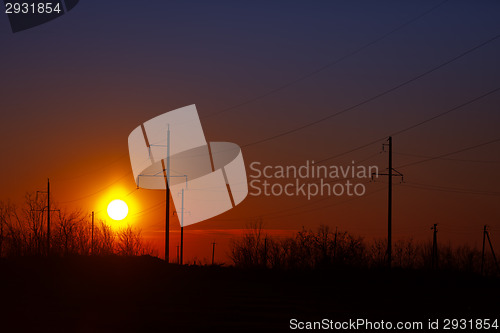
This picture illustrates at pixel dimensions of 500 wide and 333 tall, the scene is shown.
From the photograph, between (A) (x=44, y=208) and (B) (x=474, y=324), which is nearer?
(B) (x=474, y=324)

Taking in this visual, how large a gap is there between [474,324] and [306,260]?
35.1 m

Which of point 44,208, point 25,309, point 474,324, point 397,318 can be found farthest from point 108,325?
point 44,208

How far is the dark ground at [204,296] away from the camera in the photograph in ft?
64.5

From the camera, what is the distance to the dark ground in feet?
64.5

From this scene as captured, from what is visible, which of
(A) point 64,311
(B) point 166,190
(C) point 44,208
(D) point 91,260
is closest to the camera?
(A) point 64,311

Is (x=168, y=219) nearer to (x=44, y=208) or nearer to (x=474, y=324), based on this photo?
(x=44, y=208)

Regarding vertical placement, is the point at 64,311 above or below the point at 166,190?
below

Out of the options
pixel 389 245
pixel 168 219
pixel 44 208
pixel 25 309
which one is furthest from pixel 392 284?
pixel 44 208

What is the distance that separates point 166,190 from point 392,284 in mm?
16470

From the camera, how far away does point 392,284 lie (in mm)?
32969

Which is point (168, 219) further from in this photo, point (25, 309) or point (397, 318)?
point (397, 318)

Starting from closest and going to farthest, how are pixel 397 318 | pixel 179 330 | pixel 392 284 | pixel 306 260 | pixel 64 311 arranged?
pixel 179 330 < pixel 397 318 < pixel 64 311 < pixel 392 284 < pixel 306 260

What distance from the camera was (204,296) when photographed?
26.0m

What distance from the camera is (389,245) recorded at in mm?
39562
